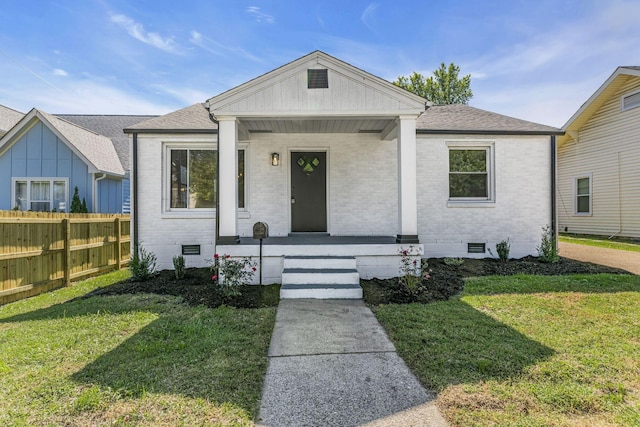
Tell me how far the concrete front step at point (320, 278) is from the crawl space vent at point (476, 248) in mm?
3630

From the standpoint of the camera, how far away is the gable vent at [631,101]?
1173 cm

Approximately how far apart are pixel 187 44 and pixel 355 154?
6816 mm

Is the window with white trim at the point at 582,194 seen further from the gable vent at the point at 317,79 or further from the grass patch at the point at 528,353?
the gable vent at the point at 317,79

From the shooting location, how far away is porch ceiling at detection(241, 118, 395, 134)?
22.6 feet

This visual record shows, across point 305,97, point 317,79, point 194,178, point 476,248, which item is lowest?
point 476,248

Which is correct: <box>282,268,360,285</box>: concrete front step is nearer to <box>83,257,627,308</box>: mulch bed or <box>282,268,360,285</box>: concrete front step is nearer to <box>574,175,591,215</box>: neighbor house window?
<box>83,257,627,308</box>: mulch bed

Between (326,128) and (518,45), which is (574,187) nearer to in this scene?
(518,45)

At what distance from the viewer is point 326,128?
25.5 feet

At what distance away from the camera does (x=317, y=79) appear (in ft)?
20.1

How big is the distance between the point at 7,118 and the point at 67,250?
32.2ft

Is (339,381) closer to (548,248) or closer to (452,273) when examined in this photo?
(452,273)

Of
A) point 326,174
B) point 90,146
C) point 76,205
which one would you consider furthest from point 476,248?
point 90,146

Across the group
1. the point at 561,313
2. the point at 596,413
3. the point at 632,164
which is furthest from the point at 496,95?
the point at 596,413

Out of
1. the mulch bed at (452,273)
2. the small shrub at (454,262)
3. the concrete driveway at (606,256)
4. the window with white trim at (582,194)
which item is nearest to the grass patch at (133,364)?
the mulch bed at (452,273)
